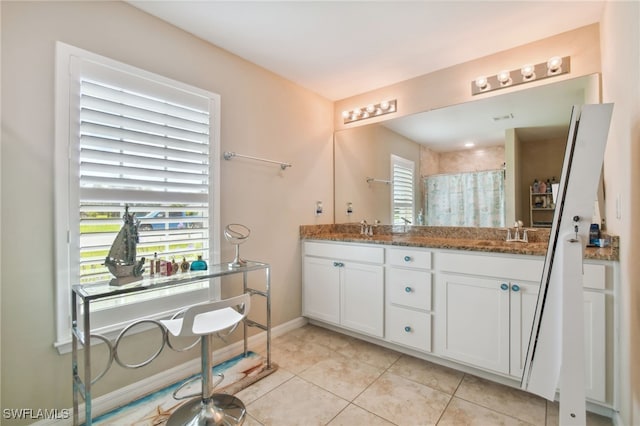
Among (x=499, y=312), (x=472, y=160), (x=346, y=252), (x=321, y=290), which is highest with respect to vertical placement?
(x=472, y=160)

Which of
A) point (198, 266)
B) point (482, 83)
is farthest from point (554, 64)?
point (198, 266)

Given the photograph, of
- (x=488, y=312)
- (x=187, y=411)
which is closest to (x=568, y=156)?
(x=488, y=312)

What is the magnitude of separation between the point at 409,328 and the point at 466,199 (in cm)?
120

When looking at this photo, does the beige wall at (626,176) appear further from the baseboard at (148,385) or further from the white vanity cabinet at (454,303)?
the baseboard at (148,385)

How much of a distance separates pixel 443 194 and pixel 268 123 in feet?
5.70

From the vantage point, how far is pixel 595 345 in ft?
5.15

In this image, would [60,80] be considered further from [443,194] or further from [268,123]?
[443,194]

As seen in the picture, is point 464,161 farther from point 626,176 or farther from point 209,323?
point 209,323

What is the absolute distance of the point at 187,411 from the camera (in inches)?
65.6

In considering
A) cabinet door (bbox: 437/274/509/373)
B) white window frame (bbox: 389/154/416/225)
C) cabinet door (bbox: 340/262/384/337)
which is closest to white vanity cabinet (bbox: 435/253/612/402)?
cabinet door (bbox: 437/274/509/373)

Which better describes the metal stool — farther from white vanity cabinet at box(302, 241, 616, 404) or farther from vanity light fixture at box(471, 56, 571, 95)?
vanity light fixture at box(471, 56, 571, 95)

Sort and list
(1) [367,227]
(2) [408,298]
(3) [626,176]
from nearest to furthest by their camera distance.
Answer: (3) [626,176] → (2) [408,298] → (1) [367,227]

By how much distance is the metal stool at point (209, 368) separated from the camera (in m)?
1.48

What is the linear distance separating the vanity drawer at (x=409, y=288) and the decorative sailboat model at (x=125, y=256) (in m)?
1.77
